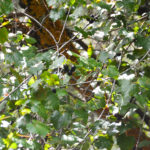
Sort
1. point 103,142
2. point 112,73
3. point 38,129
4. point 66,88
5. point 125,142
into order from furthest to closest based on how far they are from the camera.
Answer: point 125,142 < point 103,142 < point 66,88 < point 112,73 < point 38,129

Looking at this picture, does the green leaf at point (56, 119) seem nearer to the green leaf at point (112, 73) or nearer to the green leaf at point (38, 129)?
the green leaf at point (38, 129)

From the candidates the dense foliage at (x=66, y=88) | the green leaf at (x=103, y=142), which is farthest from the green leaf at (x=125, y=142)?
the green leaf at (x=103, y=142)

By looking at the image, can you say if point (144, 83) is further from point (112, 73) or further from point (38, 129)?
point (38, 129)

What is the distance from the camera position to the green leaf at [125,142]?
1.61m

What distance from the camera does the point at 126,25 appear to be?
1661 mm

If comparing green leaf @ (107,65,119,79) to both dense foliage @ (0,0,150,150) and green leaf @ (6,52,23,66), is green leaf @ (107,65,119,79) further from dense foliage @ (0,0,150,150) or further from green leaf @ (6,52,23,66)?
A: green leaf @ (6,52,23,66)

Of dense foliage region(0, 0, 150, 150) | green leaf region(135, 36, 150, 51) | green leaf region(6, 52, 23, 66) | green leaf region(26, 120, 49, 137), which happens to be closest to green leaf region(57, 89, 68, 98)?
dense foliage region(0, 0, 150, 150)

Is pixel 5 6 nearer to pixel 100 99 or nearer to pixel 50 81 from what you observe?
pixel 50 81

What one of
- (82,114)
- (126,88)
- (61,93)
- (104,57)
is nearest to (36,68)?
(61,93)

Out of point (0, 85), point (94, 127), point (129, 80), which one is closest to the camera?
point (129, 80)

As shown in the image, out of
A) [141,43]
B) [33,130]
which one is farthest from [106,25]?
[33,130]

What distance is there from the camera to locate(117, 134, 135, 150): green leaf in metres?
1.61

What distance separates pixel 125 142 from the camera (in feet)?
5.31

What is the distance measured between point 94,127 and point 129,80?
425 mm
